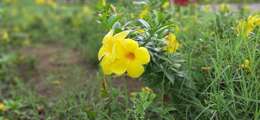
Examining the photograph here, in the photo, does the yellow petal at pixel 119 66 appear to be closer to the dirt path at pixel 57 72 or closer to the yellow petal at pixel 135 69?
the yellow petal at pixel 135 69

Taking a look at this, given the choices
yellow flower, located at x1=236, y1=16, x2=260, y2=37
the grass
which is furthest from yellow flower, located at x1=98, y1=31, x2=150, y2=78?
yellow flower, located at x1=236, y1=16, x2=260, y2=37

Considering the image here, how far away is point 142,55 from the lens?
1738 millimetres

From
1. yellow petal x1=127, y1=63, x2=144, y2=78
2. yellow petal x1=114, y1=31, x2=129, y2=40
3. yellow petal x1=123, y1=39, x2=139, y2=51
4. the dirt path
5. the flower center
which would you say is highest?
yellow petal x1=114, y1=31, x2=129, y2=40

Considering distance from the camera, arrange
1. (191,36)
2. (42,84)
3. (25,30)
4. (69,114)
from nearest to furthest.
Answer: (69,114), (191,36), (42,84), (25,30)

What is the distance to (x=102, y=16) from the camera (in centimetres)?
196

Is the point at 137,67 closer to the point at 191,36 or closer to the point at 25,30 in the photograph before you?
the point at 191,36

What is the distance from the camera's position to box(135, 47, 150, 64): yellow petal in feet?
5.68

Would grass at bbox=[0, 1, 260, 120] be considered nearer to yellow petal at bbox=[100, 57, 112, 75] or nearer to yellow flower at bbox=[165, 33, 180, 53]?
yellow flower at bbox=[165, 33, 180, 53]

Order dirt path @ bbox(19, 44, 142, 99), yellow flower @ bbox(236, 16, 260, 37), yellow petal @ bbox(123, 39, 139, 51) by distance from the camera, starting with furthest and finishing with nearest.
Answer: dirt path @ bbox(19, 44, 142, 99)
yellow flower @ bbox(236, 16, 260, 37)
yellow petal @ bbox(123, 39, 139, 51)

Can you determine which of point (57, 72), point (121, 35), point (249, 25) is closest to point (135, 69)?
point (121, 35)

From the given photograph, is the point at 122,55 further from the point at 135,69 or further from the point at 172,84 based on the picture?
the point at 172,84

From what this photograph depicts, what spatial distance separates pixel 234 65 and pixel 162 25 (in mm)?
361

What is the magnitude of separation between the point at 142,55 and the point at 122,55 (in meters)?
0.08

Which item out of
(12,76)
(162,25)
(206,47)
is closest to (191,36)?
(206,47)
